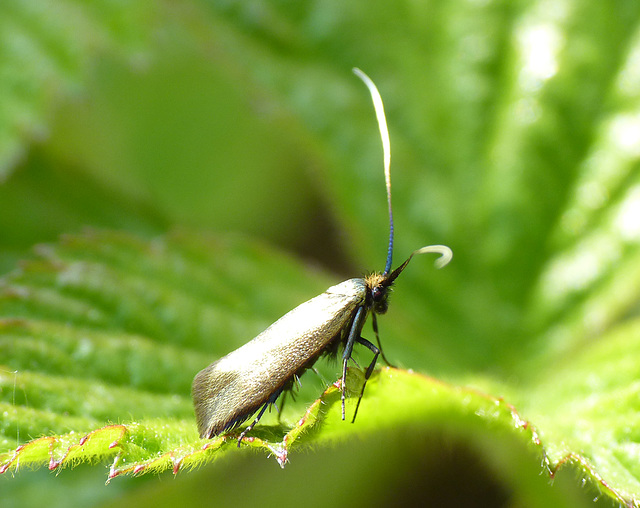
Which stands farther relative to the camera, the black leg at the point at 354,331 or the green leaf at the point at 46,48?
the green leaf at the point at 46,48

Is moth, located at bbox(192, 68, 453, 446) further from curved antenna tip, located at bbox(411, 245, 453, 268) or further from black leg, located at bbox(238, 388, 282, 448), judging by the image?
curved antenna tip, located at bbox(411, 245, 453, 268)

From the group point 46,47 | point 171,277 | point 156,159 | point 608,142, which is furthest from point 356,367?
point 156,159

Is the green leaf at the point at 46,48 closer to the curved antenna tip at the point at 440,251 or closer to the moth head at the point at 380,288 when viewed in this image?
the moth head at the point at 380,288

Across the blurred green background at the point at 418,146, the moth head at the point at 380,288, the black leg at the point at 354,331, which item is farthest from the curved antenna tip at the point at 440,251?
the blurred green background at the point at 418,146

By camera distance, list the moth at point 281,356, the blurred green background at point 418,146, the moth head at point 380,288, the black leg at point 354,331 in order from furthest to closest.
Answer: the blurred green background at point 418,146 < the moth head at point 380,288 < the black leg at point 354,331 < the moth at point 281,356

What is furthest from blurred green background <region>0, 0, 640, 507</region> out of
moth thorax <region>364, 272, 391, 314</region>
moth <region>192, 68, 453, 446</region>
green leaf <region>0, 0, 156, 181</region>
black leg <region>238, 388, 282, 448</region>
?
black leg <region>238, 388, 282, 448</region>

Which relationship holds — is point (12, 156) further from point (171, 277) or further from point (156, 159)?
point (156, 159)

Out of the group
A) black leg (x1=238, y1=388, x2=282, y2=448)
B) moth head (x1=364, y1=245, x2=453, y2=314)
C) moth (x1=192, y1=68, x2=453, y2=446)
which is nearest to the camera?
black leg (x1=238, y1=388, x2=282, y2=448)
